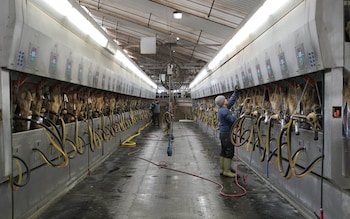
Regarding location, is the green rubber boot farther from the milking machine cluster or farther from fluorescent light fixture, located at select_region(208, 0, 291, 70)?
fluorescent light fixture, located at select_region(208, 0, 291, 70)

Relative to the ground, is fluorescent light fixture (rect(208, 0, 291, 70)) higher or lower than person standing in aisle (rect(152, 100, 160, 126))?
higher

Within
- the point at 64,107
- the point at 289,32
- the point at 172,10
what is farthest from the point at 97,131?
the point at 289,32

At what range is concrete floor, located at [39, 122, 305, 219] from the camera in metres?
3.50

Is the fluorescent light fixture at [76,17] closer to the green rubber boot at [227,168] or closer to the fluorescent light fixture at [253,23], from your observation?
the fluorescent light fixture at [253,23]

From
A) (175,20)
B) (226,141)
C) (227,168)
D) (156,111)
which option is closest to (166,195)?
(227,168)

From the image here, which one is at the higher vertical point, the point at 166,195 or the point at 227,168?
the point at 227,168

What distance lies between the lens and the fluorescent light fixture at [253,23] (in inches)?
137

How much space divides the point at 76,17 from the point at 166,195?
2.39 meters

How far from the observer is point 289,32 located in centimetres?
329

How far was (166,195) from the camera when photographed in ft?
13.8

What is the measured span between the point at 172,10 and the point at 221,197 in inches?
173

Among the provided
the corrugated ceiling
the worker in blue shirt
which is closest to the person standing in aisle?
the corrugated ceiling

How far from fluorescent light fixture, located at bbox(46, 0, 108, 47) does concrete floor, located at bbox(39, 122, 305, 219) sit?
213cm

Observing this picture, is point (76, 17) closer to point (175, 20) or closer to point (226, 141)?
point (226, 141)
